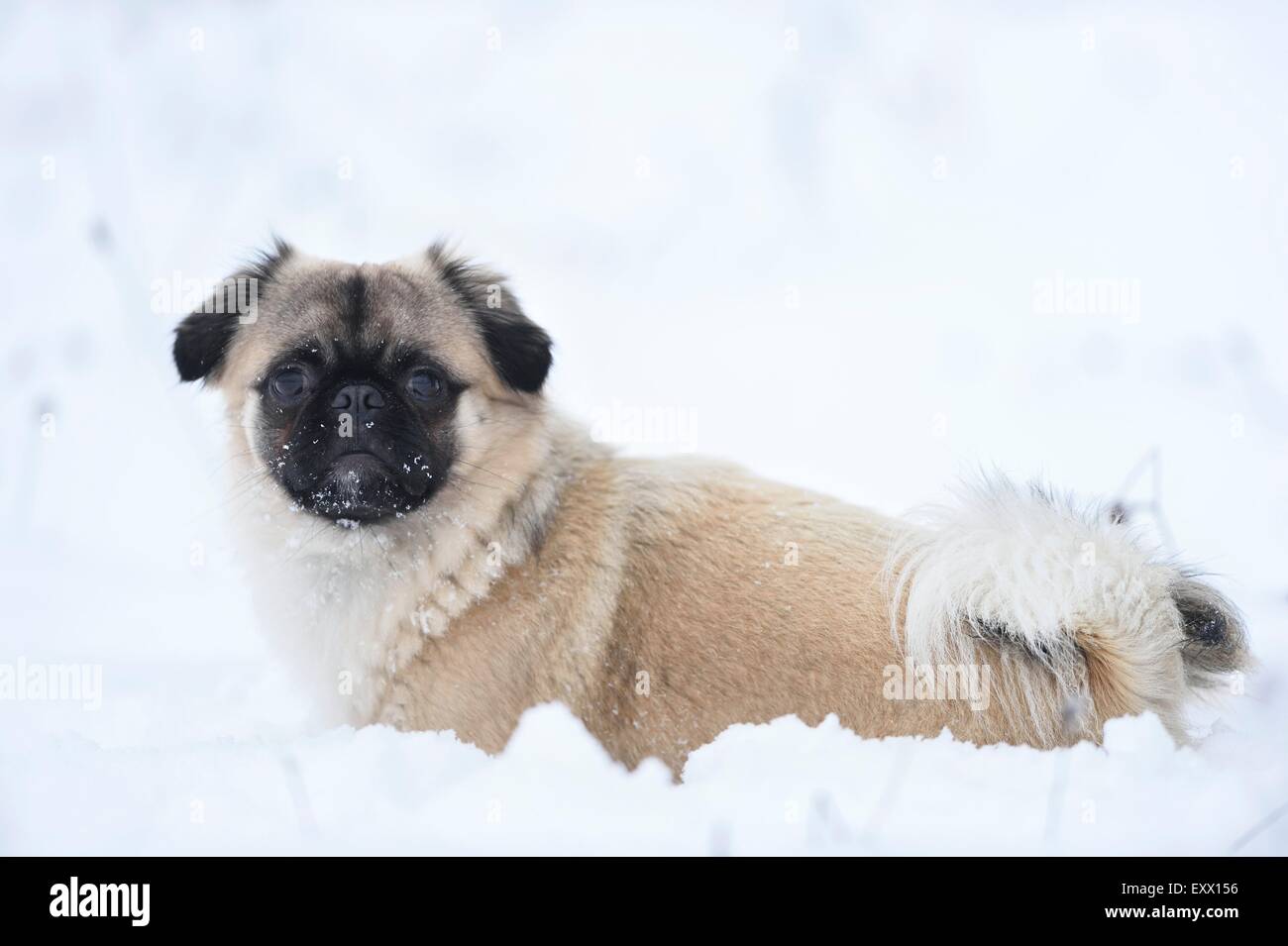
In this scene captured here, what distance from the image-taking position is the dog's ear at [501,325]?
4.00 m

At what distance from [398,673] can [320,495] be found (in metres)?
0.62

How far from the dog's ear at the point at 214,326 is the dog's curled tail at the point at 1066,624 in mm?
2491

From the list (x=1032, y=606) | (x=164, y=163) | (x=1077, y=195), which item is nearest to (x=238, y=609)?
(x=1032, y=606)

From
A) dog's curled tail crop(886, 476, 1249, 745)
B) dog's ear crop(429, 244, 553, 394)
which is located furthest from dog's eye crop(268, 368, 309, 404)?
dog's curled tail crop(886, 476, 1249, 745)

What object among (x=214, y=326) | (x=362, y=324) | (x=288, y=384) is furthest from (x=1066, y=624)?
(x=214, y=326)

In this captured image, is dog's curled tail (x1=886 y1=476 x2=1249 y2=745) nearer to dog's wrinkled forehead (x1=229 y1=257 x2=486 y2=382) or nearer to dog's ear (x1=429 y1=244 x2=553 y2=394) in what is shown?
dog's ear (x1=429 y1=244 x2=553 y2=394)

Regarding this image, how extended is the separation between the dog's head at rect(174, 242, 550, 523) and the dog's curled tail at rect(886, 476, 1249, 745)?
158 cm

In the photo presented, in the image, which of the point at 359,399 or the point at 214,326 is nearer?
the point at 359,399

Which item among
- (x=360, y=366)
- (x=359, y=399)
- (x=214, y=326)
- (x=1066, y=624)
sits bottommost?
(x=1066, y=624)

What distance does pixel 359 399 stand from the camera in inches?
142

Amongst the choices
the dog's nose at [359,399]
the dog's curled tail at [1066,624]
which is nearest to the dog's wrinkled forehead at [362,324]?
the dog's nose at [359,399]

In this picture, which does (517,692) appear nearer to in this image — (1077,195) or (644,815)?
(644,815)

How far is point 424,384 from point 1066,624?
7.20ft

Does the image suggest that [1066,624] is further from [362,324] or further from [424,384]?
[362,324]
